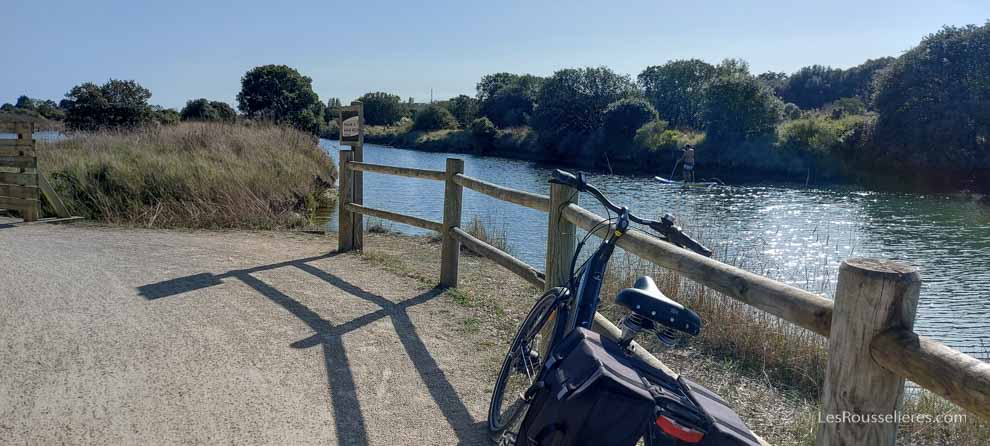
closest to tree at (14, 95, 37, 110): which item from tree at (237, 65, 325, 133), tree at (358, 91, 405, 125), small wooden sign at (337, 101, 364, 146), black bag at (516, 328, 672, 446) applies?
tree at (237, 65, 325, 133)

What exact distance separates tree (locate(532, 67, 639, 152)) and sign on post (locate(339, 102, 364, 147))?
41.7m

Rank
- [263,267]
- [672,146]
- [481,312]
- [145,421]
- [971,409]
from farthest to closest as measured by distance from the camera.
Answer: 1. [672,146]
2. [263,267]
3. [481,312]
4. [145,421]
5. [971,409]

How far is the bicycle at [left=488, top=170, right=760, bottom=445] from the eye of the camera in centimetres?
183

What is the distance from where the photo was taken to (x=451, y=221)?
6.31 m

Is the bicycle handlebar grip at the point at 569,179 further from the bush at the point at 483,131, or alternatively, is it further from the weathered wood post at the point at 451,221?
the bush at the point at 483,131

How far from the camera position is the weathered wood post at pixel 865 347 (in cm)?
165

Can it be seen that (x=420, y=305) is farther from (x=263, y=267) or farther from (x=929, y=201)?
(x=929, y=201)

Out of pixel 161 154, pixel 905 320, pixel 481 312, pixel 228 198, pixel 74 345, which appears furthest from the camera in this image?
pixel 161 154

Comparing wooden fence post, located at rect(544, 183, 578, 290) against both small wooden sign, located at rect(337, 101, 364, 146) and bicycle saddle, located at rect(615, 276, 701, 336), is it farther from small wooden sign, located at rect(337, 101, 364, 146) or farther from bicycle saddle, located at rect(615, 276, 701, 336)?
small wooden sign, located at rect(337, 101, 364, 146)

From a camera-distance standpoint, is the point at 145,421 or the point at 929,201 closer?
the point at 145,421

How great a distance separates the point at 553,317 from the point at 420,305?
2.56m

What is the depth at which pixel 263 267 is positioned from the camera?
272 inches

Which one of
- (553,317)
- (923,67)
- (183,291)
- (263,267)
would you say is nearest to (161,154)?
(263,267)

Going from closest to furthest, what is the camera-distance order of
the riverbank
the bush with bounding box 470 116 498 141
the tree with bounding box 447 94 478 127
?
the riverbank
the bush with bounding box 470 116 498 141
the tree with bounding box 447 94 478 127
